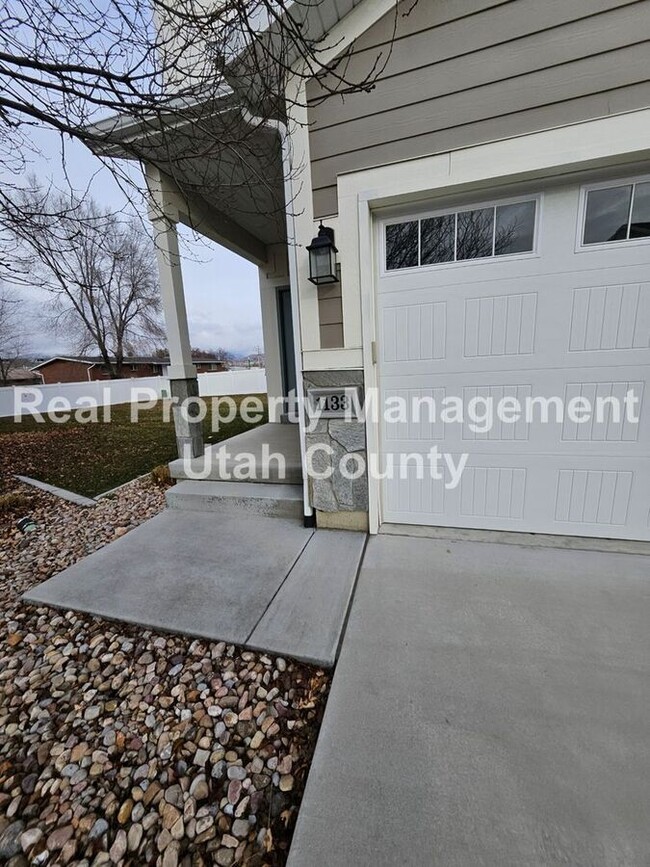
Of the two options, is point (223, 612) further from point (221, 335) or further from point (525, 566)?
point (221, 335)

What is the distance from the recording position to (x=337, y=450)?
2.68 meters

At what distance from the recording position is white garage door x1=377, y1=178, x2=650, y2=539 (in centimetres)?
219

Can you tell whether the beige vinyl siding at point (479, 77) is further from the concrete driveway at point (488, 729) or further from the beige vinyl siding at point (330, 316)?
the concrete driveway at point (488, 729)

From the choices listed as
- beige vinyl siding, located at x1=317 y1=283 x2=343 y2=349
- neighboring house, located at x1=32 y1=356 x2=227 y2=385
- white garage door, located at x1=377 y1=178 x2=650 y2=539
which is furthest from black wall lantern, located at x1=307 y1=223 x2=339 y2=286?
neighboring house, located at x1=32 y1=356 x2=227 y2=385

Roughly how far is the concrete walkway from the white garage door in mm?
985

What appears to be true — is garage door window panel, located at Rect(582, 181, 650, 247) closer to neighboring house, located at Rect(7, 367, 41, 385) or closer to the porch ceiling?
the porch ceiling

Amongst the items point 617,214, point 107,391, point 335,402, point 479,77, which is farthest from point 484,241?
point 107,391

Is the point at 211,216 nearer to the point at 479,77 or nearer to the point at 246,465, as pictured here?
the point at 246,465

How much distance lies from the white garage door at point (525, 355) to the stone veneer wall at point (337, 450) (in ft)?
0.84

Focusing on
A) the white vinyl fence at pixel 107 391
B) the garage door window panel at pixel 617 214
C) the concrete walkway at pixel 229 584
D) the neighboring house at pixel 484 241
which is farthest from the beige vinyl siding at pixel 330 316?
the white vinyl fence at pixel 107 391

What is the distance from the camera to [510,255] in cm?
231

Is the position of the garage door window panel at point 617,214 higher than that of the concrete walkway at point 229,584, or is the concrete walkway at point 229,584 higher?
the garage door window panel at point 617,214

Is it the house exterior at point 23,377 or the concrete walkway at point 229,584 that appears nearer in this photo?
the concrete walkway at point 229,584

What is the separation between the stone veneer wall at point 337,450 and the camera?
259 cm
